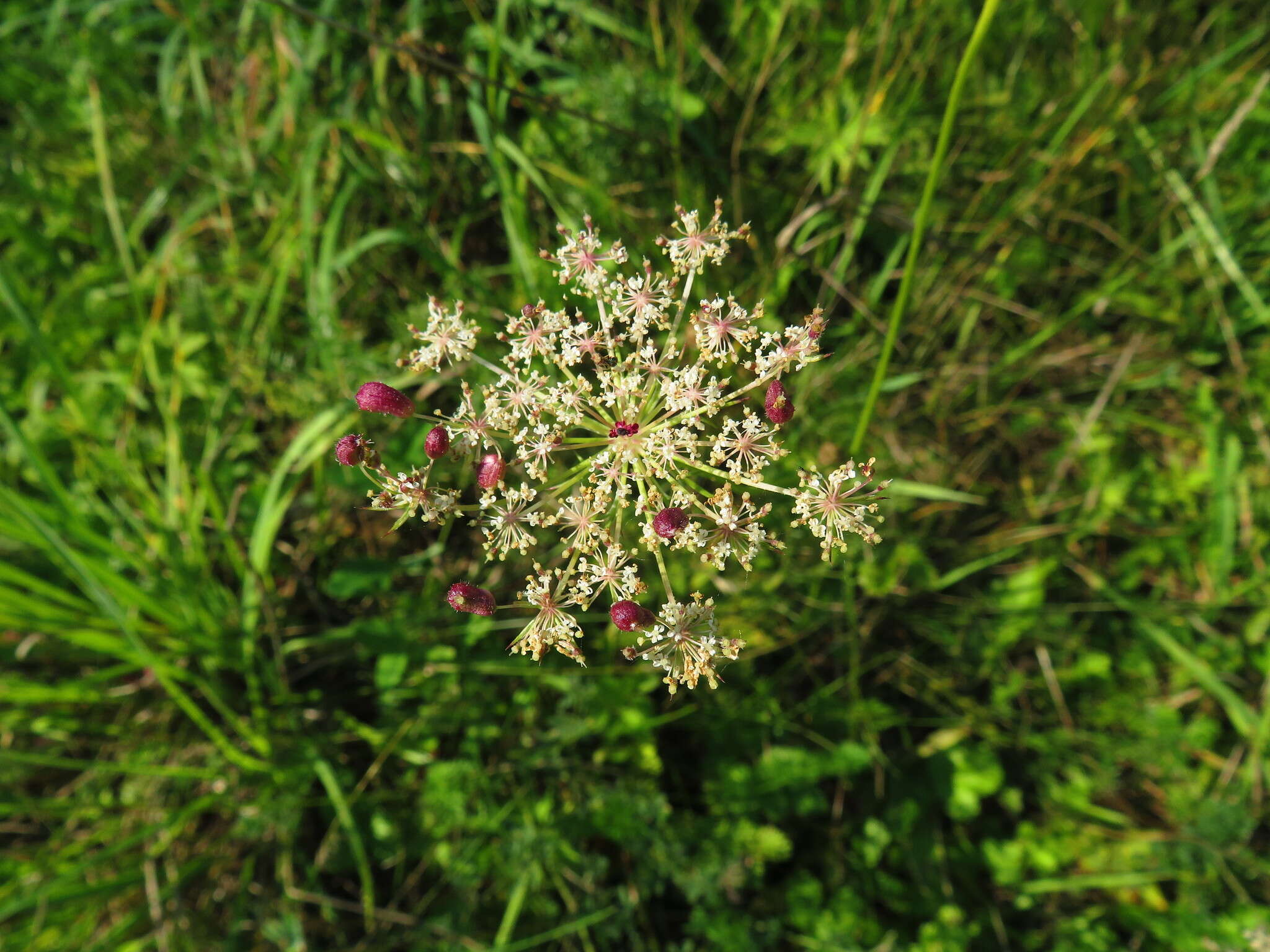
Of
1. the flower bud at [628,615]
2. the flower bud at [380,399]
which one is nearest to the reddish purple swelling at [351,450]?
the flower bud at [380,399]

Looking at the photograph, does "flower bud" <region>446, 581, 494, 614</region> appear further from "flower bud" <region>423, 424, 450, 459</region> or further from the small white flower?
the small white flower

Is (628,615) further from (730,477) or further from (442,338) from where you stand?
(442,338)

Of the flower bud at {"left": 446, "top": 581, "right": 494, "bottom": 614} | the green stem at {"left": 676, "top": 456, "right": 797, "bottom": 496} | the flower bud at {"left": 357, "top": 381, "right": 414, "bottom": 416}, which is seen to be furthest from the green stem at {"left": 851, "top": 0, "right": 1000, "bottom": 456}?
the flower bud at {"left": 357, "top": 381, "right": 414, "bottom": 416}

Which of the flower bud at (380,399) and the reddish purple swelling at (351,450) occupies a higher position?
the flower bud at (380,399)

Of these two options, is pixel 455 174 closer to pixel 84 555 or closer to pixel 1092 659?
pixel 84 555

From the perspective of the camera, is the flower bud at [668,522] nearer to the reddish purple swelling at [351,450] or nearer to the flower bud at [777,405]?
the flower bud at [777,405]

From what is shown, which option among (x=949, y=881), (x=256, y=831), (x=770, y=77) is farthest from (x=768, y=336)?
(x=256, y=831)
